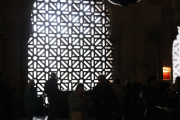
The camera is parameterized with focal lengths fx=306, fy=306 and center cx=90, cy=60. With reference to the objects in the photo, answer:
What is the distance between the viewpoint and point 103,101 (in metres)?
7.13

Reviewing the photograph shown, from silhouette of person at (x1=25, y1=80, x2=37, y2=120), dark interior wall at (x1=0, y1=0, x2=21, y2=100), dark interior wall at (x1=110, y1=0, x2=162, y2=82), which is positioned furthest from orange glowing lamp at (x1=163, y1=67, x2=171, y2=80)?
silhouette of person at (x1=25, y1=80, x2=37, y2=120)

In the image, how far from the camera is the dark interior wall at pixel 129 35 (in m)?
14.2

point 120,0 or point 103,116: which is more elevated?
point 120,0

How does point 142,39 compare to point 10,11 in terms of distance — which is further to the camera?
point 142,39

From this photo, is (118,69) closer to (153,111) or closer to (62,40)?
(62,40)

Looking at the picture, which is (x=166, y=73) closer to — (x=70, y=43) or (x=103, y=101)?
(x=70, y=43)

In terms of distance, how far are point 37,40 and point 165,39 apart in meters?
6.52

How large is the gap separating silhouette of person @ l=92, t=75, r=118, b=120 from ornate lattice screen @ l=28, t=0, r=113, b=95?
7.72 meters

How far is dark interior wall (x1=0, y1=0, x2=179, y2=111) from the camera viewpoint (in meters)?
14.2

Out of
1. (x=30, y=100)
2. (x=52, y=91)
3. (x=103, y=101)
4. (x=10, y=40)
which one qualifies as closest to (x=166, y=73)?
(x=52, y=91)

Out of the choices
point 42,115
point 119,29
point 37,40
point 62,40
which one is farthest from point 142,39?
point 42,115

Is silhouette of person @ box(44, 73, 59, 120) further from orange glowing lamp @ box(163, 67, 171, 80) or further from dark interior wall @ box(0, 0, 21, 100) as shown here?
orange glowing lamp @ box(163, 67, 171, 80)

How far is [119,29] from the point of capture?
15438 mm

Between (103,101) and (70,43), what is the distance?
27.0 feet
